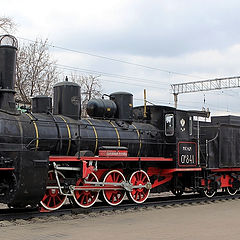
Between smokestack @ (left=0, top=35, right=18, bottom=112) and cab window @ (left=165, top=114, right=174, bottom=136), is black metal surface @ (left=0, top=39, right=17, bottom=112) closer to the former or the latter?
smokestack @ (left=0, top=35, right=18, bottom=112)

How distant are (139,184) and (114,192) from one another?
95 cm

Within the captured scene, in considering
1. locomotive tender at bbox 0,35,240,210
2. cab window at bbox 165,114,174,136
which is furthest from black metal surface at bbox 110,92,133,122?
cab window at bbox 165,114,174,136

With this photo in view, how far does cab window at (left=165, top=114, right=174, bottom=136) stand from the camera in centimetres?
1356

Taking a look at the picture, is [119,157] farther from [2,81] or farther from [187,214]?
[2,81]

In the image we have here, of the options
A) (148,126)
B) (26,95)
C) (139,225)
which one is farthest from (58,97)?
(26,95)

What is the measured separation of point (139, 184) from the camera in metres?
12.4

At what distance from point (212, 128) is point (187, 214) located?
5.28 meters

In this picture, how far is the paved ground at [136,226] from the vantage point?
7.51m

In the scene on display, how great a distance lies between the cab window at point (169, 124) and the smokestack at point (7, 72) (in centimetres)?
573

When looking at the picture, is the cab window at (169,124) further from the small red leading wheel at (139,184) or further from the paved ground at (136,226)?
the paved ground at (136,226)

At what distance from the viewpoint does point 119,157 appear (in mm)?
11688

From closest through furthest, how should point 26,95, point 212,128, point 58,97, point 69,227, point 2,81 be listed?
1. point 69,227
2. point 2,81
3. point 58,97
4. point 212,128
5. point 26,95

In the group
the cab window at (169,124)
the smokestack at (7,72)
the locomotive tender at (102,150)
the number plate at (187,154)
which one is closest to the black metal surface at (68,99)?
the locomotive tender at (102,150)

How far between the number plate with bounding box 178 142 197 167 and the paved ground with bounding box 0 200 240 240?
98.4 inches
